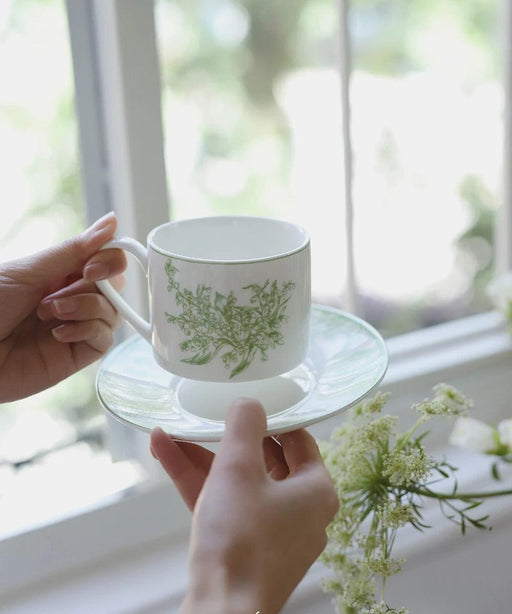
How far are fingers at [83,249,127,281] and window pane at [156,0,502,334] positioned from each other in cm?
71

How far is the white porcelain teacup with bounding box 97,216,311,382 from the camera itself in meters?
0.59

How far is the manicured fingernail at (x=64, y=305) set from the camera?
74cm

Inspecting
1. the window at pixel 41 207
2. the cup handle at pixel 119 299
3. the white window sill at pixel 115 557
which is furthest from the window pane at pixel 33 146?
the cup handle at pixel 119 299

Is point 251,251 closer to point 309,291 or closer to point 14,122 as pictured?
point 309,291

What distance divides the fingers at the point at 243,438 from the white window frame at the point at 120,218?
0.39 metres

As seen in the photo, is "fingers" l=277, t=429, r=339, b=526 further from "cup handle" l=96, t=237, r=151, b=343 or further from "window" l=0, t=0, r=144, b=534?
"window" l=0, t=0, r=144, b=534

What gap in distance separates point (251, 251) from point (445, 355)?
1.71 feet

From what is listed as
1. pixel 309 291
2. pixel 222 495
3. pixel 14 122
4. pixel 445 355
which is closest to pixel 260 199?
pixel 445 355

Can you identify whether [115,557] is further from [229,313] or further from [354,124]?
[354,124]

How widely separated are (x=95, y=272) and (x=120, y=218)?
22 cm

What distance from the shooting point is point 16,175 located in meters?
1.00

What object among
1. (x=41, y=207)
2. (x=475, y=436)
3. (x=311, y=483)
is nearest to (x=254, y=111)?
(x=41, y=207)

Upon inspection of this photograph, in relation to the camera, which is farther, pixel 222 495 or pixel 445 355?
pixel 445 355

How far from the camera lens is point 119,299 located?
2.34 feet
